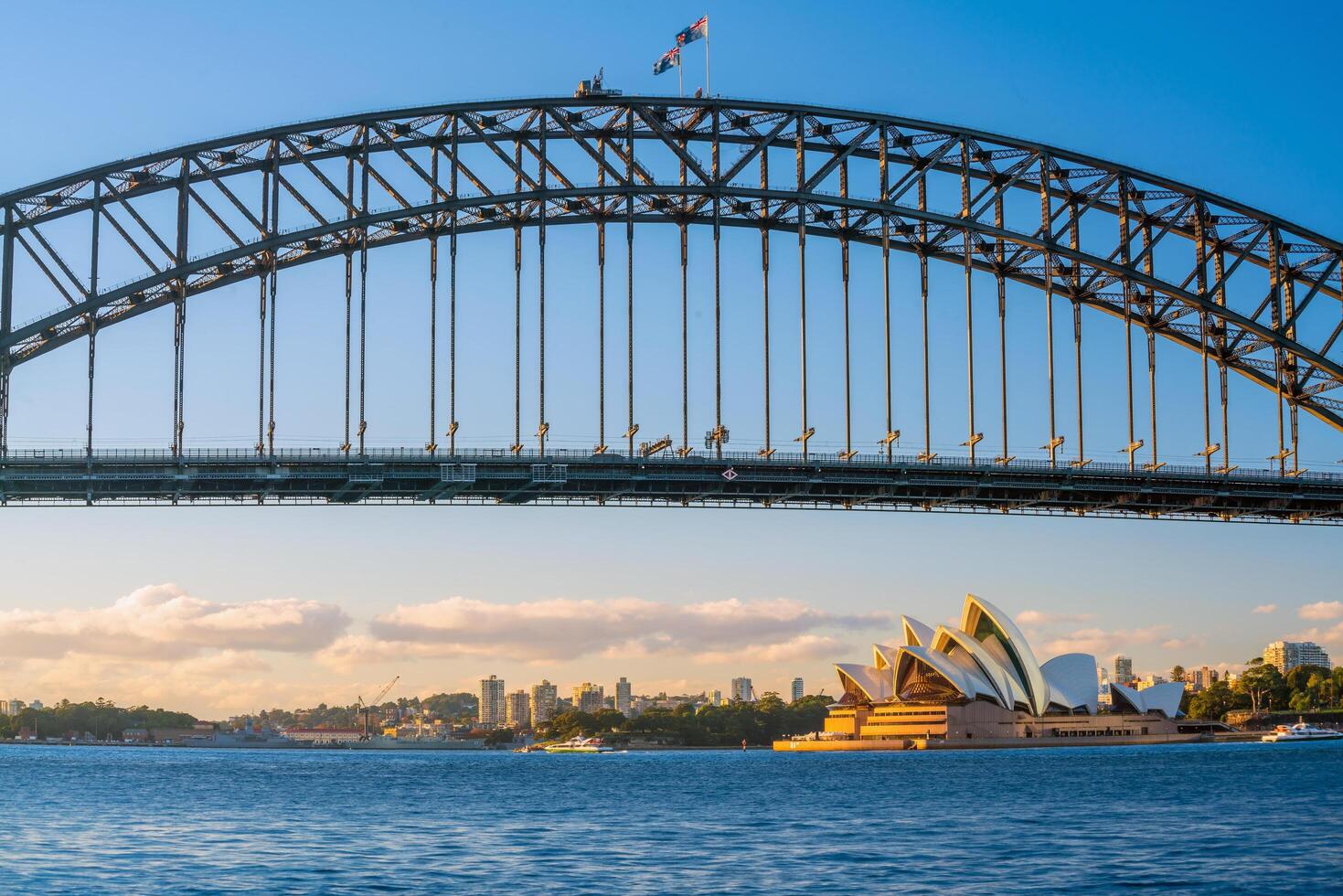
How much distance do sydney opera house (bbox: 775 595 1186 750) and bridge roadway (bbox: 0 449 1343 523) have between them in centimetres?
3561

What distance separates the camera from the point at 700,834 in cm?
3600

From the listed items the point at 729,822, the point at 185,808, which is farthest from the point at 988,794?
the point at 185,808

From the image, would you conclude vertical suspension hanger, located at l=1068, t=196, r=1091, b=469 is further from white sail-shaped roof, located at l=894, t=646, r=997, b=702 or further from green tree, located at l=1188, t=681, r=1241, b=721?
green tree, located at l=1188, t=681, r=1241, b=721

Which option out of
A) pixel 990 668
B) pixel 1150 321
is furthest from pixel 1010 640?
pixel 1150 321

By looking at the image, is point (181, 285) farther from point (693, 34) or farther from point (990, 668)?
point (990, 668)

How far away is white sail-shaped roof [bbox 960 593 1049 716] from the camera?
9744 cm

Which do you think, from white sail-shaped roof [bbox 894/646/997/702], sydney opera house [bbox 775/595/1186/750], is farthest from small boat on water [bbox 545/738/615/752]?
white sail-shaped roof [bbox 894/646/997/702]

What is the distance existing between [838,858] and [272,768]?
176 feet

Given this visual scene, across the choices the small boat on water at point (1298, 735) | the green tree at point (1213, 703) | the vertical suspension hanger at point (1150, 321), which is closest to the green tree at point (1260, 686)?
the green tree at point (1213, 703)

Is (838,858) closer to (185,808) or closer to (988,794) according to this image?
(988,794)

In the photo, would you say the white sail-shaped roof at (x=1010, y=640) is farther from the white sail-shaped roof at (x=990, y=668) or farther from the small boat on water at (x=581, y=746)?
the small boat on water at (x=581, y=746)

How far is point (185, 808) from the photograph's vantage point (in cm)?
A: 4491

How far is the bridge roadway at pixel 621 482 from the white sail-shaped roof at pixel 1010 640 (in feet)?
114

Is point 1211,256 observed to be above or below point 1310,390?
above
